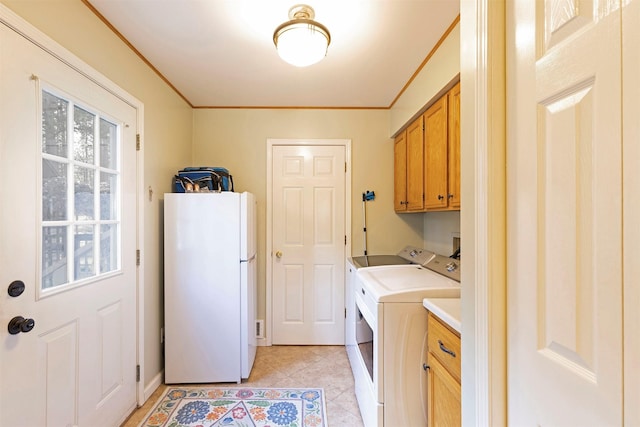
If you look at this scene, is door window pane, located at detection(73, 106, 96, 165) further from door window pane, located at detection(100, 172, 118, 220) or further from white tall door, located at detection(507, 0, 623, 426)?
white tall door, located at detection(507, 0, 623, 426)

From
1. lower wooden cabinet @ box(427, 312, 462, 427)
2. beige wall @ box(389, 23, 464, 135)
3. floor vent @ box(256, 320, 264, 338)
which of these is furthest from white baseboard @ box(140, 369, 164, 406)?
beige wall @ box(389, 23, 464, 135)

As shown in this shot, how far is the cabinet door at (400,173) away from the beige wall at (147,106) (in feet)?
6.90

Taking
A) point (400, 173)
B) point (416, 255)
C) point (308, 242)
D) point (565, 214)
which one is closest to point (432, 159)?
point (400, 173)

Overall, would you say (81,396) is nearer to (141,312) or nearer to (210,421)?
(141,312)

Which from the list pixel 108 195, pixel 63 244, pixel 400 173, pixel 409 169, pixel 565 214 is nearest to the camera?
pixel 565 214

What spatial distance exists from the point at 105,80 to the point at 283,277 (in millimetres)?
2146

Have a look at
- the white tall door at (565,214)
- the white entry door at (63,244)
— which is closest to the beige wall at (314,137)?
the white entry door at (63,244)

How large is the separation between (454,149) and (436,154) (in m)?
0.24

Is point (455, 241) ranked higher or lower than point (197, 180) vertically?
lower

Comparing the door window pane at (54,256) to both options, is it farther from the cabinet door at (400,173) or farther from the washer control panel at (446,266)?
the cabinet door at (400,173)

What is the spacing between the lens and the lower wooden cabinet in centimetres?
Result: 113

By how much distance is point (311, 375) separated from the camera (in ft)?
7.86

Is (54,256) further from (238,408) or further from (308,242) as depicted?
(308,242)

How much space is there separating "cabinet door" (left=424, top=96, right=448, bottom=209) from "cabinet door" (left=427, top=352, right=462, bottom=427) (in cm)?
103
